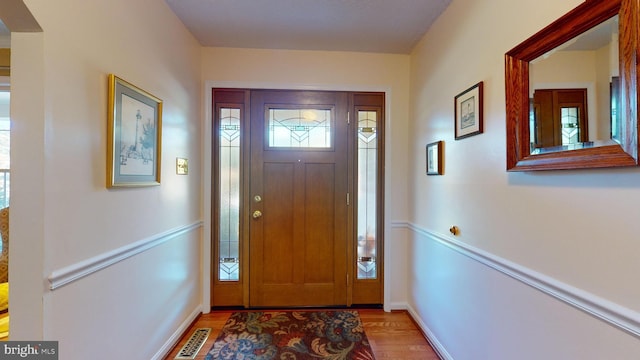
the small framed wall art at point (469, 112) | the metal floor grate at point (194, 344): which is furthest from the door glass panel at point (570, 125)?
the metal floor grate at point (194, 344)

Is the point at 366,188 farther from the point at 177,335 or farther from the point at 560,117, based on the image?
the point at 177,335

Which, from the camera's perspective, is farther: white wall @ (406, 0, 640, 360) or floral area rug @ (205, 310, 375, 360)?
floral area rug @ (205, 310, 375, 360)

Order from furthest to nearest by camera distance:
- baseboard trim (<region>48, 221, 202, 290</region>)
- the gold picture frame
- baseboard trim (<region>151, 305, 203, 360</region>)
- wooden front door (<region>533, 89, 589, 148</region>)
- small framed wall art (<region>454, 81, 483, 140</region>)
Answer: baseboard trim (<region>151, 305, 203, 360</region>)
small framed wall art (<region>454, 81, 483, 140</region>)
the gold picture frame
baseboard trim (<region>48, 221, 202, 290</region>)
wooden front door (<region>533, 89, 589, 148</region>)

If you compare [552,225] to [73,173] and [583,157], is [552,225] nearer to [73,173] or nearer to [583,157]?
[583,157]

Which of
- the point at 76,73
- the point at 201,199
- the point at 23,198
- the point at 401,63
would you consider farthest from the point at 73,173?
the point at 401,63

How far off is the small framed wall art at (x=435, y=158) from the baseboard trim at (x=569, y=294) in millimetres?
638

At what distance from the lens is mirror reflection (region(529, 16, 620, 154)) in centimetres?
87

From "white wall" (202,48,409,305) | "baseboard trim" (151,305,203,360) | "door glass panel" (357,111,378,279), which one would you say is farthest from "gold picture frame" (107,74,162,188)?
"door glass panel" (357,111,378,279)

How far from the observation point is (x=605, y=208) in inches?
34.9

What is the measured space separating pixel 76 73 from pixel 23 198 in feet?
1.81

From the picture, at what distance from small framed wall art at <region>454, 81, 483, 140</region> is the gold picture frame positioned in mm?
1919

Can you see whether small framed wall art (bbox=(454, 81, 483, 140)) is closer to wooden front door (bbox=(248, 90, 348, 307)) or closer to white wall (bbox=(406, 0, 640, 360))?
white wall (bbox=(406, 0, 640, 360))

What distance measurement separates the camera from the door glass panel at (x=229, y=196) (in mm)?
2643

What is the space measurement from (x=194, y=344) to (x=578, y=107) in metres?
2.64
